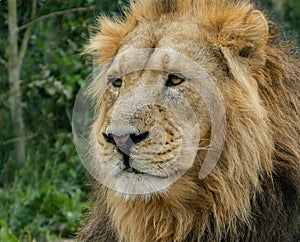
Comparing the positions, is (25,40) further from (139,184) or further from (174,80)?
(139,184)

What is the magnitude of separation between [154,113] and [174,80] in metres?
0.25

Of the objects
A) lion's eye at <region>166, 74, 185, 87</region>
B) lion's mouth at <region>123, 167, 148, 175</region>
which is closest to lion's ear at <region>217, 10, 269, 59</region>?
lion's eye at <region>166, 74, 185, 87</region>

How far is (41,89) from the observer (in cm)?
779

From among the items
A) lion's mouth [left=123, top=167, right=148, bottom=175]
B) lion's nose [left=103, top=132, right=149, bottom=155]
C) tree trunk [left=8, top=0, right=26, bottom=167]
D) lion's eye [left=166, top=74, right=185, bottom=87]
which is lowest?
tree trunk [left=8, top=0, right=26, bottom=167]

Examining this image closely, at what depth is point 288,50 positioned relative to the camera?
447cm

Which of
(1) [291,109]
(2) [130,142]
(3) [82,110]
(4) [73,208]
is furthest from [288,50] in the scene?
(4) [73,208]

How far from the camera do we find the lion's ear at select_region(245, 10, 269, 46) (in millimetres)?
4219

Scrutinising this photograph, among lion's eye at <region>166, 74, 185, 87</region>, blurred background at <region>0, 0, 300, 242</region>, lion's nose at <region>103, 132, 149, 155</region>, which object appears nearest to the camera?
lion's nose at <region>103, 132, 149, 155</region>

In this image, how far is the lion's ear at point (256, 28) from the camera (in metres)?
4.22

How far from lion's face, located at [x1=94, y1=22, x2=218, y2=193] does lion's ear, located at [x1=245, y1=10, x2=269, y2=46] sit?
25 centimetres

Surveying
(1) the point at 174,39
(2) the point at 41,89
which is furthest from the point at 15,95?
(1) the point at 174,39

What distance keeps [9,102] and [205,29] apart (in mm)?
3688

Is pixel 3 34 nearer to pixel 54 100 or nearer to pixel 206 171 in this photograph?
pixel 54 100

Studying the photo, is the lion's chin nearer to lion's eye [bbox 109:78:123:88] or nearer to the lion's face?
the lion's face
